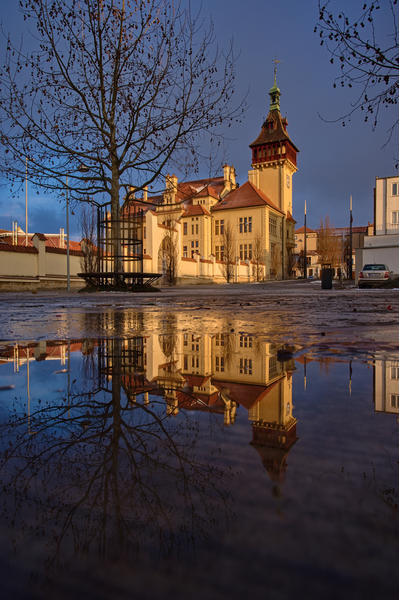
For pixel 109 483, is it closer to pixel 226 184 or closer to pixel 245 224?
pixel 245 224

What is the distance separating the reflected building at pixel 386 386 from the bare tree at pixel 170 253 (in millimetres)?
30199

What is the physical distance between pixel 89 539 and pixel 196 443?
33 centimetres

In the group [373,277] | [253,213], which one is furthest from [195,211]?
[373,277]

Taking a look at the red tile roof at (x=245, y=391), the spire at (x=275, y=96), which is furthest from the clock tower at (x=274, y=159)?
the red tile roof at (x=245, y=391)

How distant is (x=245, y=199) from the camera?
5606 centimetres

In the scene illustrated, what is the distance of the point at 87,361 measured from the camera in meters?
1.83

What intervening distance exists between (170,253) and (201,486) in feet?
107

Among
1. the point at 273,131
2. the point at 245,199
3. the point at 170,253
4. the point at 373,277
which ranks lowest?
the point at 373,277

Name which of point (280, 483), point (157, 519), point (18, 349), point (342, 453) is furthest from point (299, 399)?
point (18, 349)

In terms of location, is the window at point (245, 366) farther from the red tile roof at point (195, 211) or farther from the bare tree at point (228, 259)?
the red tile roof at point (195, 211)

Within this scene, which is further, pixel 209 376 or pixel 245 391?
pixel 209 376

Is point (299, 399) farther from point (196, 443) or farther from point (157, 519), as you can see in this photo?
point (157, 519)

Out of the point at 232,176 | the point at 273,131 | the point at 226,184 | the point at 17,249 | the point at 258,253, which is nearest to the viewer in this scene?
the point at 17,249

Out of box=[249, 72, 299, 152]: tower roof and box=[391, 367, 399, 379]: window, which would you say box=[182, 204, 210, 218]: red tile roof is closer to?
box=[249, 72, 299, 152]: tower roof
